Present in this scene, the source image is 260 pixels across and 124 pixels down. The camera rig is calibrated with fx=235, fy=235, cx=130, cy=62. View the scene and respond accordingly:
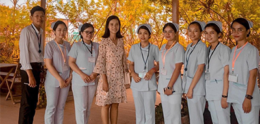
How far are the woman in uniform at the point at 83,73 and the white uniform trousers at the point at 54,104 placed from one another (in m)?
0.18

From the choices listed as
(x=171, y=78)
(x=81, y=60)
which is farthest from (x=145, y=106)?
(x=81, y=60)

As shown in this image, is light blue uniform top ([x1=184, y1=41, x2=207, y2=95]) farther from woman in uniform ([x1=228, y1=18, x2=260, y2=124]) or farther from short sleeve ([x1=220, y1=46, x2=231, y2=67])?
woman in uniform ([x1=228, y1=18, x2=260, y2=124])

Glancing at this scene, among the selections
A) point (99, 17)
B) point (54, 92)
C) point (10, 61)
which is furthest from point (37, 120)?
point (99, 17)

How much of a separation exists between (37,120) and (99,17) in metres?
4.02

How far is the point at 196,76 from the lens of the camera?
2387 millimetres

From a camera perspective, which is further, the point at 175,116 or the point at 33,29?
the point at 33,29

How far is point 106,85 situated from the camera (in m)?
2.68

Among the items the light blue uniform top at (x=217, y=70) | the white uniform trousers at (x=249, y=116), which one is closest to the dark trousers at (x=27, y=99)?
the light blue uniform top at (x=217, y=70)

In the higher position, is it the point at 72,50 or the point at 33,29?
the point at 33,29

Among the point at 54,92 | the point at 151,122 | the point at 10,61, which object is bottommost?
the point at 151,122

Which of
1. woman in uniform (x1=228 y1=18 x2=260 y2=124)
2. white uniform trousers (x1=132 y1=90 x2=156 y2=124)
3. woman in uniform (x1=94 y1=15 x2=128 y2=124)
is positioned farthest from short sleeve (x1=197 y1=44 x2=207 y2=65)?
woman in uniform (x1=94 y1=15 x2=128 y2=124)

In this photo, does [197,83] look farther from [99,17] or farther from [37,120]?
[99,17]

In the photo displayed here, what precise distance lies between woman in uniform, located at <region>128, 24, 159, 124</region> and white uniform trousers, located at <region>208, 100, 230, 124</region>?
25.9 inches

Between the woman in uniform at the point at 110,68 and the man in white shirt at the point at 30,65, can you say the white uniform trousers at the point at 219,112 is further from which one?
the man in white shirt at the point at 30,65
